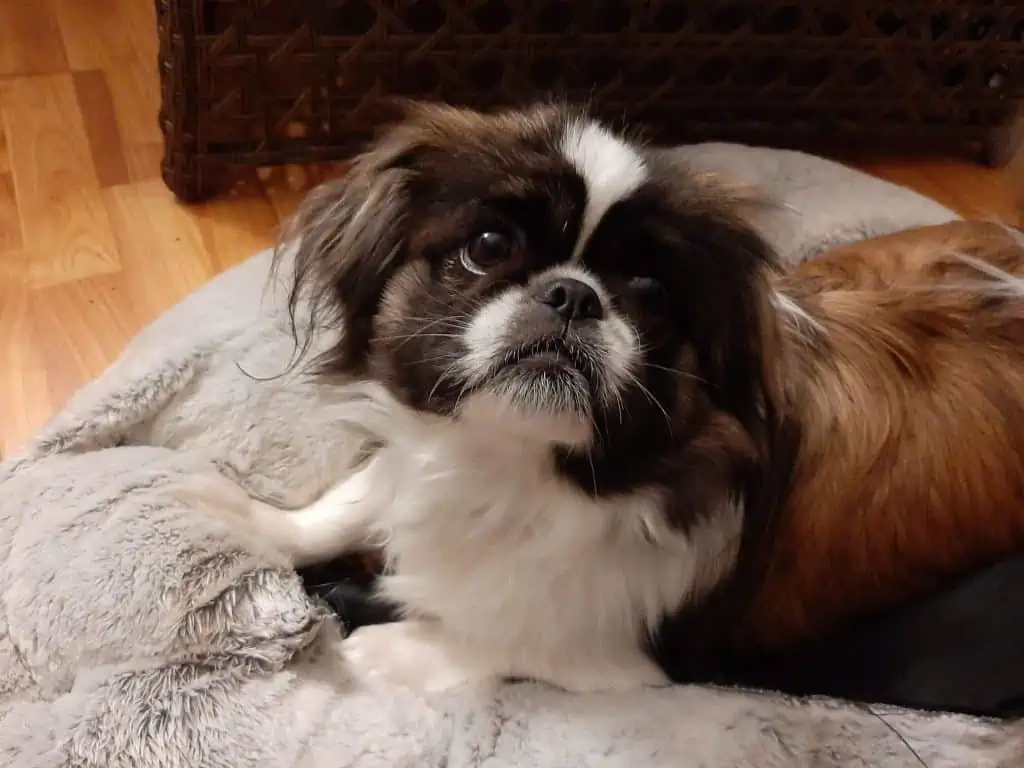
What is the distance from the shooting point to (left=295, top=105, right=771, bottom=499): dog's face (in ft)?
3.45

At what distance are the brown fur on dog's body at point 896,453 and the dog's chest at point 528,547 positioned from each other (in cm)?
17

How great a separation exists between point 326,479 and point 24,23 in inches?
67.0

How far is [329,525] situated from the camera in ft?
5.00

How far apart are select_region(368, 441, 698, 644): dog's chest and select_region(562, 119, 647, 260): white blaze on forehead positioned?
11.6 inches

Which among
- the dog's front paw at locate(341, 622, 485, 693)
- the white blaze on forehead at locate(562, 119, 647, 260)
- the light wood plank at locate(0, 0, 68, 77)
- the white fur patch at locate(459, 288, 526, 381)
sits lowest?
the dog's front paw at locate(341, 622, 485, 693)

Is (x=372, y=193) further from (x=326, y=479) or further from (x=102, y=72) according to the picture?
(x=102, y=72)

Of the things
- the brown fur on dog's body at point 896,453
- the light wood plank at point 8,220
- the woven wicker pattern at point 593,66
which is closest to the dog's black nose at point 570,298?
the brown fur on dog's body at point 896,453

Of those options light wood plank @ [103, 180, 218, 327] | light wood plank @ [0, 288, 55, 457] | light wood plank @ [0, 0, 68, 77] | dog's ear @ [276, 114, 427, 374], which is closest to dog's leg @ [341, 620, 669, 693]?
dog's ear @ [276, 114, 427, 374]

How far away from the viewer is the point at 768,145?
2.43m

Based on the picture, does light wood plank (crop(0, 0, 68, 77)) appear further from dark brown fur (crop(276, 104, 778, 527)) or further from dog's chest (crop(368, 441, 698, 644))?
dog's chest (crop(368, 441, 698, 644))

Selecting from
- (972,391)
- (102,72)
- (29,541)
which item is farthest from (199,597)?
(102,72)

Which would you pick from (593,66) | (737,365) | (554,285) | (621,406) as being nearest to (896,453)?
(737,365)

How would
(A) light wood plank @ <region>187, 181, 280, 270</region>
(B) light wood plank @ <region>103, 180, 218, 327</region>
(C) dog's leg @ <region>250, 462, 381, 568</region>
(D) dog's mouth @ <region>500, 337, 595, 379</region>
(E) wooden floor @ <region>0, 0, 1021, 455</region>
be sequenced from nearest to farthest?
1. (D) dog's mouth @ <region>500, 337, 595, 379</region>
2. (C) dog's leg @ <region>250, 462, 381, 568</region>
3. (E) wooden floor @ <region>0, 0, 1021, 455</region>
4. (B) light wood plank @ <region>103, 180, 218, 327</region>
5. (A) light wood plank @ <region>187, 181, 280, 270</region>

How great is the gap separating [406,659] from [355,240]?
57 cm
